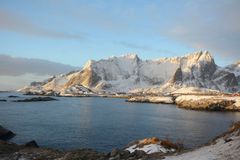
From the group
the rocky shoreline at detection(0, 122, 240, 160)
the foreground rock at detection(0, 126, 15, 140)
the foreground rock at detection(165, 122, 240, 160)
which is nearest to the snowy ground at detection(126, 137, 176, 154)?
the rocky shoreline at detection(0, 122, 240, 160)

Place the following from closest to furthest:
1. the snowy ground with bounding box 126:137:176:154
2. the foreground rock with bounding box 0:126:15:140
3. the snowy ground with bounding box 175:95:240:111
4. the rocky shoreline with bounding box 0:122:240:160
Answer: the rocky shoreline with bounding box 0:122:240:160, the snowy ground with bounding box 126:137:176:154, the foreground rock with bounding box 0:126:15:140, the snowy ground with bounding box 175:95:240:111

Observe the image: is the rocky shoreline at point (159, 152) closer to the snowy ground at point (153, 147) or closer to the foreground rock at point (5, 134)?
the snowy ground at point (153, 147)

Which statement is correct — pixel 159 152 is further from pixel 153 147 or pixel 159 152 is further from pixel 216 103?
pixel 216 103

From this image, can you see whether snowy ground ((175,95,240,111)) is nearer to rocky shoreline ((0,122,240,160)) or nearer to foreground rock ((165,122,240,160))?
rocky shoreline ((0,122,240,160))

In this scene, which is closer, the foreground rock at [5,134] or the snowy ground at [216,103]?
the foreground rock at [5,134]

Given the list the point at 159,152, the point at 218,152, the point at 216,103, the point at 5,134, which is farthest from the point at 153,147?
the point at 216,103

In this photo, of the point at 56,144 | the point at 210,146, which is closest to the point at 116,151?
the point at 210,146

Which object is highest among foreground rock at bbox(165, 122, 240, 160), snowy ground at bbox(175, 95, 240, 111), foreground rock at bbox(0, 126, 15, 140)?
snowy ground at bbox(175, 95, 240, 111)

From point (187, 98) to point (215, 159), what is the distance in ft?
430

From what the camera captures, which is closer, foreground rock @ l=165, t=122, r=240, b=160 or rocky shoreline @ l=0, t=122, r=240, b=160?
foreground rock @ l=165, t=122, r=240, b=160

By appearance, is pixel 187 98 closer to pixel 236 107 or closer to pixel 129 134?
pixel 236 107

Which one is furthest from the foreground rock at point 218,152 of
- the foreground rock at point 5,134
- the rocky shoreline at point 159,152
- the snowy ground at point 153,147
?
the foreground rock at point 5,134

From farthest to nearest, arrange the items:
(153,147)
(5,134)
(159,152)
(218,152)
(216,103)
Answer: (216,103) < (5,134) < (153,147) < (159,152) < (218,152)

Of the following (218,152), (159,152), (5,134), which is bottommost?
(5,134)
